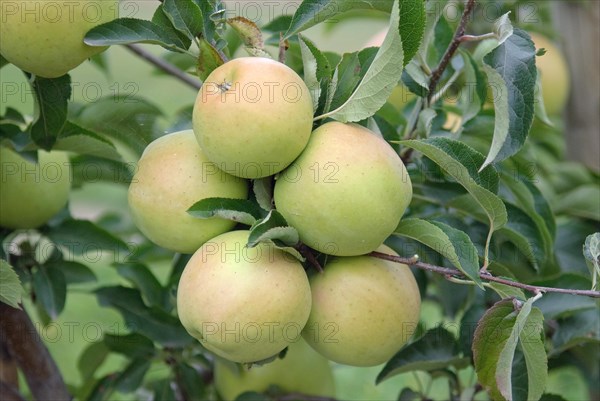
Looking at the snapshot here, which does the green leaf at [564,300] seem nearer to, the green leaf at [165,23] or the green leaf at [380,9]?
the green leaf at [380,9]

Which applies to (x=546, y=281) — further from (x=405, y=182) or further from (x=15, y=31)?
(x=15, y=31)

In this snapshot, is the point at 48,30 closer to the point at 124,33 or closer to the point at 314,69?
the point at 124,33

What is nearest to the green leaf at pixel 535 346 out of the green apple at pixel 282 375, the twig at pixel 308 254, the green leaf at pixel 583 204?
the twig at pixel 308 254

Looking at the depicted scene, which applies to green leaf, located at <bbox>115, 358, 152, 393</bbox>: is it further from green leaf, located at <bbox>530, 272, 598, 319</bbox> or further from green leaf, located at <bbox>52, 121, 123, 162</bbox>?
green leaf, located at <bbox>530, 272, 598, 319</bbox>

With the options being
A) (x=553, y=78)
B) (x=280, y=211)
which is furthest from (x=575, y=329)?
(x=553, y=78)

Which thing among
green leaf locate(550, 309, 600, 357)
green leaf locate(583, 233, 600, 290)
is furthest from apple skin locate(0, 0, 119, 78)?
green leaf locate(550, 309, 600, 357)

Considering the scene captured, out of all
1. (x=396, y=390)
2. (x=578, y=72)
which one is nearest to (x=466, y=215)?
(x=578, y=72)
